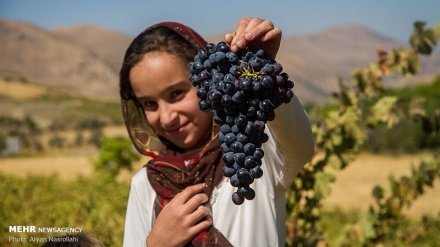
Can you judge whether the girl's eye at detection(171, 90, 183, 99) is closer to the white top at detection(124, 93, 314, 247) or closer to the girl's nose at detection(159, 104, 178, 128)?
the girl's nose at detection(159, 104, 178, 128)

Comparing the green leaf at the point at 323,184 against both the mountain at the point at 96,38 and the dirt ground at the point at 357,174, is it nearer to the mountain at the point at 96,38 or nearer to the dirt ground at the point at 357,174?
the dirt ground at the point at 357,174

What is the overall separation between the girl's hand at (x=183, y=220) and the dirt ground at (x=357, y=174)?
628 centimetres

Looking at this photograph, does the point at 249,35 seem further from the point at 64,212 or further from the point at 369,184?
the point at 369,184

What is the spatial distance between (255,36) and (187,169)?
2.18 ft

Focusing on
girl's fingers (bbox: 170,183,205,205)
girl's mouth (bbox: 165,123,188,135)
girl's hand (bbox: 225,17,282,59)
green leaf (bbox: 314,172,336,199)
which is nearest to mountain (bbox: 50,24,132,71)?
green leaf (bbox: 314,172,336,199)

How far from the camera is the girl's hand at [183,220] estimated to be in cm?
163

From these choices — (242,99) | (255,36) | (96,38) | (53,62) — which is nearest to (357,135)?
(255,36)

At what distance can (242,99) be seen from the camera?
1137 mm

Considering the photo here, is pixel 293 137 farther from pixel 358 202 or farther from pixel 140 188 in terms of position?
pixel 358 202

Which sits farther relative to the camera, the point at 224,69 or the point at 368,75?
the point at 368,75

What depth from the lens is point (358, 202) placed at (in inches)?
436

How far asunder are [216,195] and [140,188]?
1.04 ft

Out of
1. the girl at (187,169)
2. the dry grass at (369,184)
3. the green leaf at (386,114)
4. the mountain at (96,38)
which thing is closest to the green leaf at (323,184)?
the green leaf at (386,114)

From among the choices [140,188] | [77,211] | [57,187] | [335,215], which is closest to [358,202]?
[335,215]
